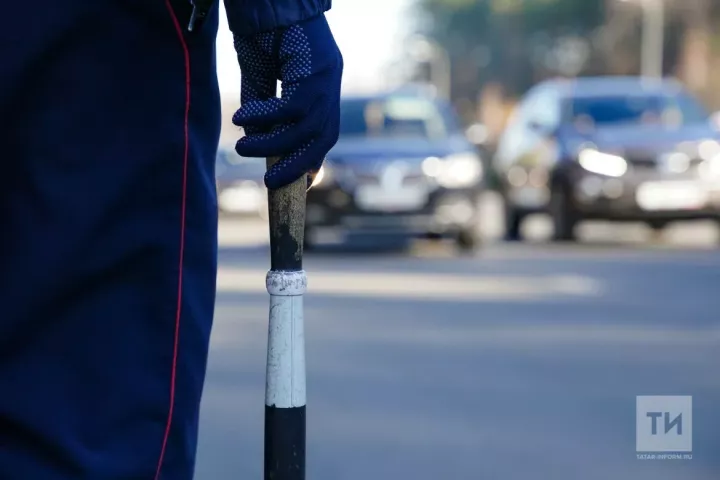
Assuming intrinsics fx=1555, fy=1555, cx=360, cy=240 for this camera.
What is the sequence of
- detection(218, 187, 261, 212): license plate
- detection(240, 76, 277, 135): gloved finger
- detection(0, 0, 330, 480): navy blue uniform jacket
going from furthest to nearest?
1. detection(218, 187, 261, 212): license plate
2. detection(240, 76, 277, 135): gloved finger
3. detection(0, 0, 330, 480): navy blue uniform jacket

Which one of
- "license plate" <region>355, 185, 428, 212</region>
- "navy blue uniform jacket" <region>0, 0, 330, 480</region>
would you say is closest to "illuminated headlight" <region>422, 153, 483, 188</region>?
"license plate" <region>355, 185, 428, 212</region>

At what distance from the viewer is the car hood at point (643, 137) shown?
14125 millimetres

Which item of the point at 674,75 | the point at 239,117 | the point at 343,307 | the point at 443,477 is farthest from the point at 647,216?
the point at 674,75

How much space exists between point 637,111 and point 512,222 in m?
2.16

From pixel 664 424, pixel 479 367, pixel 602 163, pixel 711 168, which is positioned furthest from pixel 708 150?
pixel 664 424

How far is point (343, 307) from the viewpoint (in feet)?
30.5

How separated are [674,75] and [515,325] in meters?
60.5

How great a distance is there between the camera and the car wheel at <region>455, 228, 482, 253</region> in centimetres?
1388

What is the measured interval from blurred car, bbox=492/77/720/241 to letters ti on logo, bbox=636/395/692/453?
27.8 ft

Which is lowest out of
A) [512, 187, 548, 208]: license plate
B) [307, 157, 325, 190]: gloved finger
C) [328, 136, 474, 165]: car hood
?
[307, 157, 325, 190]: gloved finger

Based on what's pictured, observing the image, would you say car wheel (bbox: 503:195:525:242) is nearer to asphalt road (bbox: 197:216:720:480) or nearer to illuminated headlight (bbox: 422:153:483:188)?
illuminated headlight (bbox: 422:153:483:188)

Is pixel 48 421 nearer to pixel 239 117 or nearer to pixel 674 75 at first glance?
pixel 239 117

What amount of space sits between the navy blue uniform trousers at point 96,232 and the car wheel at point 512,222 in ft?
48.2

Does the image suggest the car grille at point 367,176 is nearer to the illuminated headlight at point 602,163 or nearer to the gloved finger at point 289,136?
the illuminated headlight at point 602,163
